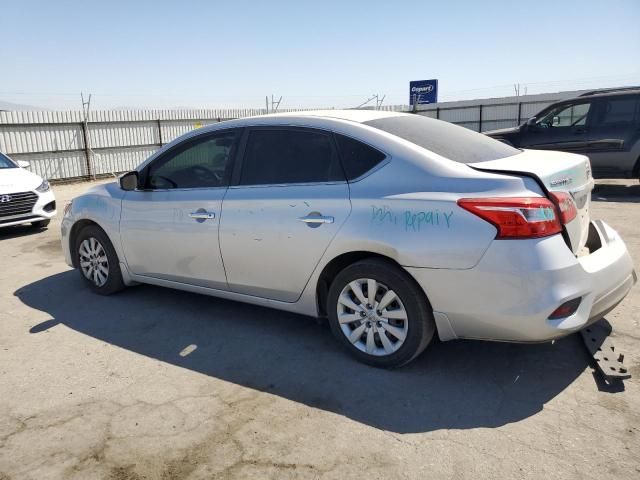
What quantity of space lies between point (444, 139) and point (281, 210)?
48.6 inches

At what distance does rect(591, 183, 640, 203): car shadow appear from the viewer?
9758mm

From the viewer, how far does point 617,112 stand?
1008 centimetres

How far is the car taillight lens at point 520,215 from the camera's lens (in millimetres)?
2934

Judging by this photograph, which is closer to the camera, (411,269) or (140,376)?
(411,269)

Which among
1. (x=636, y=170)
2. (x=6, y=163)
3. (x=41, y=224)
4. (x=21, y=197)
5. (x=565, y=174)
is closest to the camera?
(x=565, y=174)

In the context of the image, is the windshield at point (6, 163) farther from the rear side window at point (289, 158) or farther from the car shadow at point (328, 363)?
the rear side window at point (289, 158)

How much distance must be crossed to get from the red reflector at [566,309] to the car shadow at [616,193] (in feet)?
25.1

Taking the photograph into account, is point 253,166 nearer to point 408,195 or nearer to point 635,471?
point 408,195

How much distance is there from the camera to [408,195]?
3.26m

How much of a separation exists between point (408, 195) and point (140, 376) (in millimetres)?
2143

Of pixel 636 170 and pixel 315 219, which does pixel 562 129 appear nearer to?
pixel 636 170

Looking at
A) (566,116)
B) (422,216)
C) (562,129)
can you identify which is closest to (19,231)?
(422,216)

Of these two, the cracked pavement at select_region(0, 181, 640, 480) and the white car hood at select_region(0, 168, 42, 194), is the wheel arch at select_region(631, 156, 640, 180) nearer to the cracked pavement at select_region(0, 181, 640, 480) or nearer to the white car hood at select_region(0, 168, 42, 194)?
the cracked pavement at select_region(0, 181, 640, 480)

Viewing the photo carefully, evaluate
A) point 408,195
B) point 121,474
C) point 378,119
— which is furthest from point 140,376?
point 378,119
